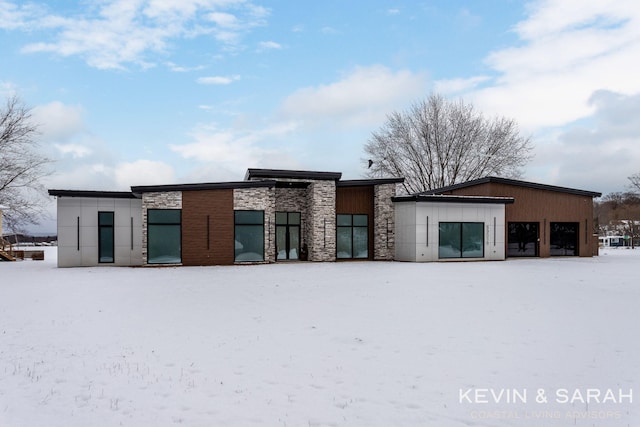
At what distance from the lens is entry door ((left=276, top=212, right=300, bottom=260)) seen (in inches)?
1049

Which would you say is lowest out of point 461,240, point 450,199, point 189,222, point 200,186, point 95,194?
point 461,240

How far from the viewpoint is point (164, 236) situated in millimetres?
22781

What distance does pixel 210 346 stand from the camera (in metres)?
7.27

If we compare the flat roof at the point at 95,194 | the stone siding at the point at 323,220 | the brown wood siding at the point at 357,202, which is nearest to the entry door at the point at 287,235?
the stone siding at the point at 323,220

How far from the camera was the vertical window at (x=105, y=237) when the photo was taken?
23312 mm

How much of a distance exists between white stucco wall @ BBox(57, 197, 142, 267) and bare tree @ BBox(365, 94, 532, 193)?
26.3 meters

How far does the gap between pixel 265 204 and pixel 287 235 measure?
139 inches

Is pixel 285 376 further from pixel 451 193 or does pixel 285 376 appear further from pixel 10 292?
pixel 451 193

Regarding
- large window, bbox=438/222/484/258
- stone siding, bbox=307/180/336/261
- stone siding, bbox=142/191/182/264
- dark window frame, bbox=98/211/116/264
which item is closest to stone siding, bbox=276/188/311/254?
stone siding, bbox=307/180/336/261

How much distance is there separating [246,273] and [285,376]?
1313 cm

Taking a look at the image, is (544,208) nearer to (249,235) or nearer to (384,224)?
(384,224)

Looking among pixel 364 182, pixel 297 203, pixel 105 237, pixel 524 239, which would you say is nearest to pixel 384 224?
pixel 364 182

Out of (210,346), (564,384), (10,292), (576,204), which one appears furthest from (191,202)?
(576,204)

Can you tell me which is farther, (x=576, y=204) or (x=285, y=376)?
(x=576, y=204)
